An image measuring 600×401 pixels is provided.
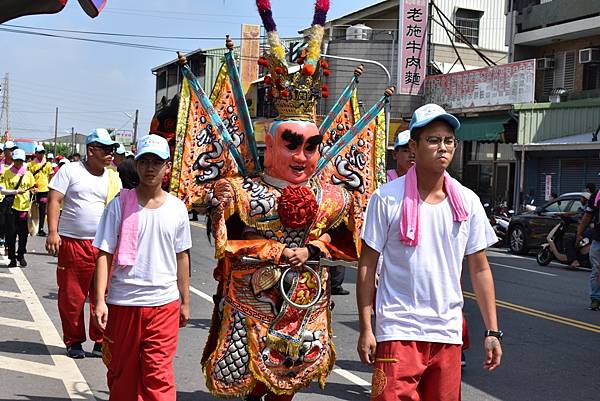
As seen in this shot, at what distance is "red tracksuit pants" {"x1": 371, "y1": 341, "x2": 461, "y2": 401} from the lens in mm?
4094

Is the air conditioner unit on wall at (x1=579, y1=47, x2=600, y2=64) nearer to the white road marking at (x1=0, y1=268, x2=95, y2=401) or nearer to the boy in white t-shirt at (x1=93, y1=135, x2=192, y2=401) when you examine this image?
the white road marking at (x1=0, y1=268, x2=95, y2=401)

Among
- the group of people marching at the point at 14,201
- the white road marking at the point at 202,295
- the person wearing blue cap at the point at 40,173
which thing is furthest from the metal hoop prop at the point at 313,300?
the person wearing blue cap at the point at 40,173

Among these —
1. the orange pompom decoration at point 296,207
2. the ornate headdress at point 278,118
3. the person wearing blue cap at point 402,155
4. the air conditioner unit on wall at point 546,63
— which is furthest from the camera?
the air conditioner unit on wall at point 546,63

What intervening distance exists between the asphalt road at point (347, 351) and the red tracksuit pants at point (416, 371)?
2.51 m

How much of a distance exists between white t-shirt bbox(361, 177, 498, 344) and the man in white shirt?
150 inches

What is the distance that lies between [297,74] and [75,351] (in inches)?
129

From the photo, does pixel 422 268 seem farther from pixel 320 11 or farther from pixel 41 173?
pixel 41 173

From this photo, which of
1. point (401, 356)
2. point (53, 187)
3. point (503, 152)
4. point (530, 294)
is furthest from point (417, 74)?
point (401, 356)

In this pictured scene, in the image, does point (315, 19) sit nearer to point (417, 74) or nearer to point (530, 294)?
point (530, 294)

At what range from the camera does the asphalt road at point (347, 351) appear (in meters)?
6.75

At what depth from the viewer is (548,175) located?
2570cm

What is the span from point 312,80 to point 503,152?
24277 millimetres

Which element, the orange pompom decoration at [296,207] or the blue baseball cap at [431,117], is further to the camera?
the orange pompom decoration at [296,207]

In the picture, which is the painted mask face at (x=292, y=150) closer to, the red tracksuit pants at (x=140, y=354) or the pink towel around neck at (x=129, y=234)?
the pink towel around neck at (x=129, y=234)
